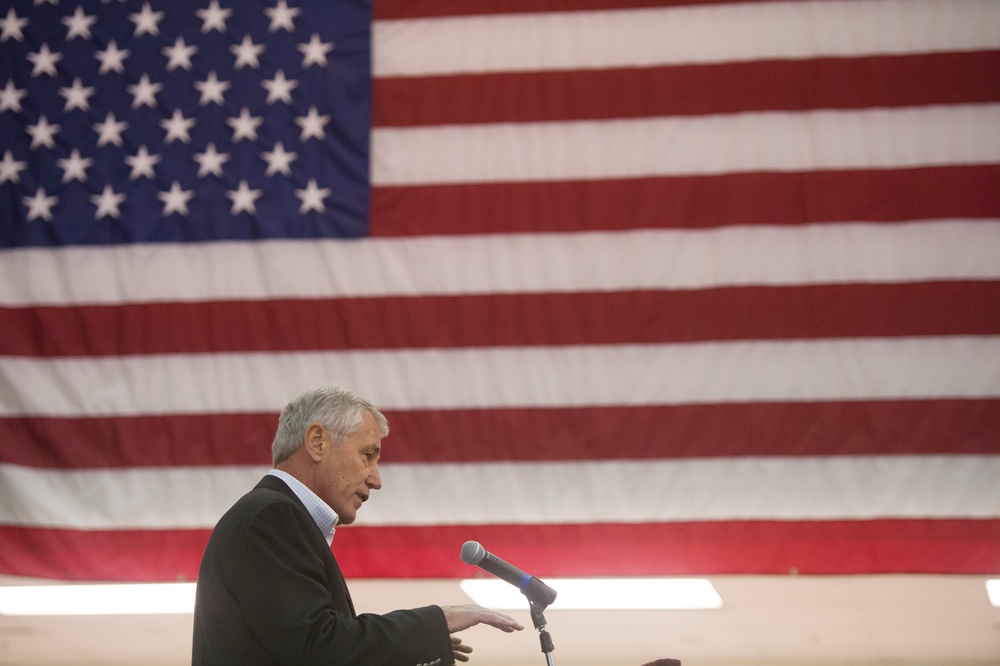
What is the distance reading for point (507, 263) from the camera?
11.0ft

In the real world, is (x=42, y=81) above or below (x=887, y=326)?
above

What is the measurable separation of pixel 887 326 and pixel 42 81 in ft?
10.5

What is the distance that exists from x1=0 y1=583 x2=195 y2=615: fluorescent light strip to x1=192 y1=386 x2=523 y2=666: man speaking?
1.64 meters

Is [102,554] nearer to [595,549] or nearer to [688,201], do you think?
[595,549]

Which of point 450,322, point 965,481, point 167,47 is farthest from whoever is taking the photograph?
point 167,47

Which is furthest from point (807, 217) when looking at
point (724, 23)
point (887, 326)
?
point (724, 23)

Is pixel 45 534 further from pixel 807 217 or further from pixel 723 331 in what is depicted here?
pixel 807 217

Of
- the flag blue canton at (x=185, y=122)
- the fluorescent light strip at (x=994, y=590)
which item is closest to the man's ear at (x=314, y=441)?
the flag blue canton at (x=185, y=122)

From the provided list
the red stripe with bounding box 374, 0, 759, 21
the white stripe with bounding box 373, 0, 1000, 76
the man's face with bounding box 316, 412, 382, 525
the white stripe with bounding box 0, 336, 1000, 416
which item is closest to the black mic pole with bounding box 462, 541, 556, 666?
the man's face with bounding box 316, 412, 382, 525

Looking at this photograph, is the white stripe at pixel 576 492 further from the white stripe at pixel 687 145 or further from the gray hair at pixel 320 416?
the gray hair at pixel 320 416

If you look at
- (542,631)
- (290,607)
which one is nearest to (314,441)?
(290,607)

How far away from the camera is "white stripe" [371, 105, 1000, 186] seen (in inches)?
130

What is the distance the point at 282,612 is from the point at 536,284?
1.89m

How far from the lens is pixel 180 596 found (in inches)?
129
